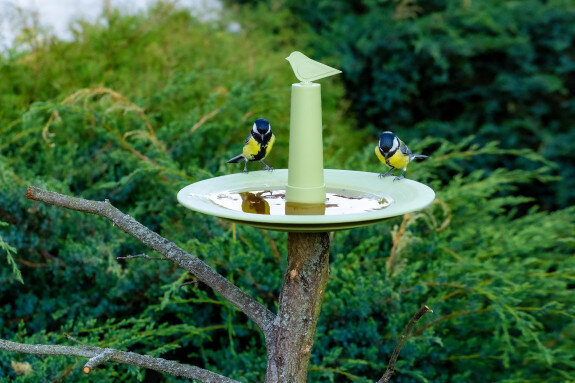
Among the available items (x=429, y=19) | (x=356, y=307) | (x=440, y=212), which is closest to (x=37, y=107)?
(x=356, y=307)

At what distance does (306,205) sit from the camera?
1713mm

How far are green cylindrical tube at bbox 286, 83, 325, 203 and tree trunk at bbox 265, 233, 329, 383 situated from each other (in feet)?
0.40

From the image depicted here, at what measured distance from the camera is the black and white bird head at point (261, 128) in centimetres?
199

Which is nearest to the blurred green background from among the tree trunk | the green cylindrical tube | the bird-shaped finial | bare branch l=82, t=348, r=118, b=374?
bare branch l=82, t=348, r=118, b=374

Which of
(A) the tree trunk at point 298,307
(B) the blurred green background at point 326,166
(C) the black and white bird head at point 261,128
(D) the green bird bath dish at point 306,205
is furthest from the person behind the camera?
(B) the blurred green background at point 326,166

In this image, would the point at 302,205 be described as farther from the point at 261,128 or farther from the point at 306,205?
the point at 261,128

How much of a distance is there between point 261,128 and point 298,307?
0.58 meters

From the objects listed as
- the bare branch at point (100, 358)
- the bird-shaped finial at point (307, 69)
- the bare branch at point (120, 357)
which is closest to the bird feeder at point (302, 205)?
the bird-shaped finial at point (307, 69)

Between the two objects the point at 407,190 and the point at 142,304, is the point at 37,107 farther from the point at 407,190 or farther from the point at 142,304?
the point at 407,190

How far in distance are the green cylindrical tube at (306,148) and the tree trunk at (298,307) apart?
0.12 meters

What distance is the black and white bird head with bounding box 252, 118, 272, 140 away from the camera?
1.99 m

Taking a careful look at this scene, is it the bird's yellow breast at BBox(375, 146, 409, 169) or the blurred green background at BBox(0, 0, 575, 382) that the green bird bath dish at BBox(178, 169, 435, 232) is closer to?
the bird's yellow breast at BBox(375, 146, 409, 169)

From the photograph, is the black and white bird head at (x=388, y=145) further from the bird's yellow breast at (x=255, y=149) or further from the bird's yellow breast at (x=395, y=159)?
the bird's yellow breast at (x=255, y=149)

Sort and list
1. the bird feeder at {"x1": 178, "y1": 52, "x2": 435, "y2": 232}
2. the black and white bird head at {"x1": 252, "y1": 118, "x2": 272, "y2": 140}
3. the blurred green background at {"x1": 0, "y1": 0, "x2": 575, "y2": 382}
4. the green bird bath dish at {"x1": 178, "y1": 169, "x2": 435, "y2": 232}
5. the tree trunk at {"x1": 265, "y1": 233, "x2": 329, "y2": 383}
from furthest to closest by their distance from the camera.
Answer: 1. the blurred green background at {"x1": 0, "y1": 0, "x2": 575, "y2": 382}
2. the black and white bird head at {"x1": 252, "y1": 118, "x2": 272, "y2": 140}
3. the tree trunk at {"x1": 265, "y1": 233, "x2": 329, "y2": 383}
4. the bird feeder at {"x1": 178, "y1": 52, "x2": 435, "y2": 232}
5. the green bird bath dish at {"x1": 178, "y1": 169, "x2": 435, "y2": 232}
